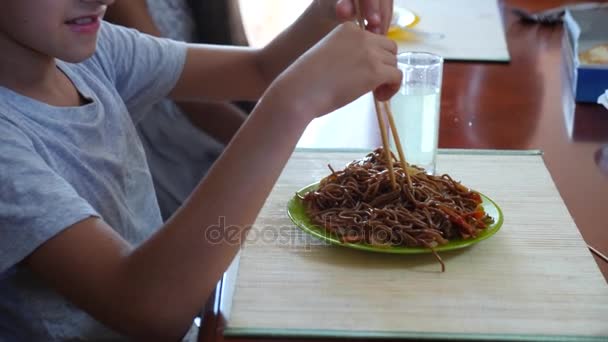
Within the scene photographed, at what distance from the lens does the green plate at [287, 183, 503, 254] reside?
32.6 inches

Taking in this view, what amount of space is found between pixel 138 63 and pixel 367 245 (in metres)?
0.49

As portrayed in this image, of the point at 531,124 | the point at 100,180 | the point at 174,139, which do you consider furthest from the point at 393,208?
the point at 174,139

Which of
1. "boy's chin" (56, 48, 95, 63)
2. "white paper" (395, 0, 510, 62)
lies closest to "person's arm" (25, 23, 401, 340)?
"boy's chin" (56, 48, 95, 63)

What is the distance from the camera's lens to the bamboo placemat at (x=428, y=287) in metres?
0.73

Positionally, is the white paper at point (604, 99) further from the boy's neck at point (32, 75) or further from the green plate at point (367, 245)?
the boy's neck at point (32, 75)

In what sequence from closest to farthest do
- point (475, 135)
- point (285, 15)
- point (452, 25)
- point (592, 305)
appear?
point (592, 305) → point (475, 135) → point (452, 25) → point (285, 15)

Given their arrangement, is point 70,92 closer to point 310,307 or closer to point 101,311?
point 101,311

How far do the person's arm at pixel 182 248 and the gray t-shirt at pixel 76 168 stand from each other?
0.02m

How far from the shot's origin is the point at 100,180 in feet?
3.14

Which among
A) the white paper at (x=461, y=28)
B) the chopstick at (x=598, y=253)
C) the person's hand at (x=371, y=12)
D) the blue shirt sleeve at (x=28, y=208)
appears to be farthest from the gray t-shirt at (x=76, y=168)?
the white paper at (x=461, y=28)

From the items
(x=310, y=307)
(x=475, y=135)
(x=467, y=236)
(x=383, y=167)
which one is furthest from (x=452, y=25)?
(x=310, y=307)

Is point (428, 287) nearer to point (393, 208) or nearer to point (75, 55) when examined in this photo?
point (393, 208)

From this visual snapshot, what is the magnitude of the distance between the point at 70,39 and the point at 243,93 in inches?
15.7

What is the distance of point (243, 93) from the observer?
1.24m
